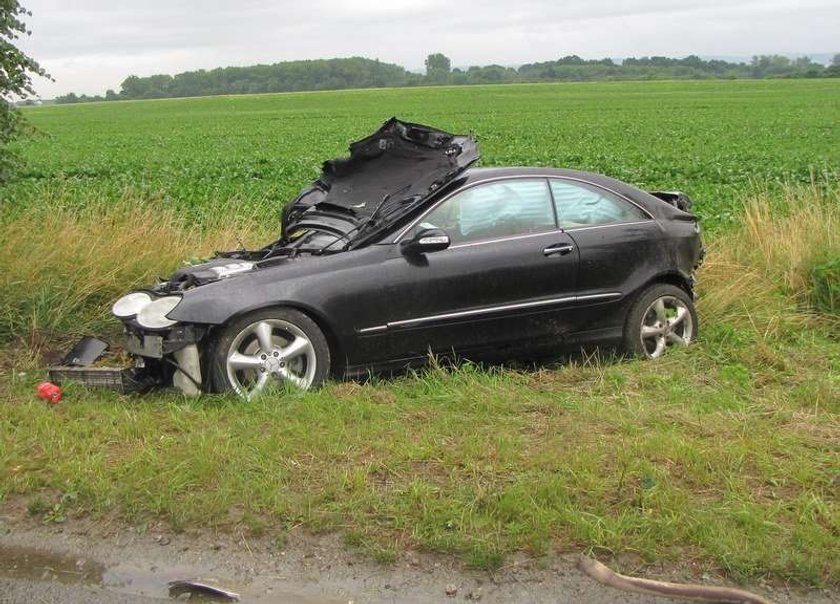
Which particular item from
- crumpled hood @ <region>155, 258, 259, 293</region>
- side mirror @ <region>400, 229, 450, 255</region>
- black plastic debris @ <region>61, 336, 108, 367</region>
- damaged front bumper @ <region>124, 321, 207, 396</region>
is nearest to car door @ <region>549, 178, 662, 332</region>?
side mirror @ <region>400, 229, 450, 255</region>

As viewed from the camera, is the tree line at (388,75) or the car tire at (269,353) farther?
the tree line at (388,75)

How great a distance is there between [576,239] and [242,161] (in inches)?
845

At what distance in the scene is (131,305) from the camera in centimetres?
599

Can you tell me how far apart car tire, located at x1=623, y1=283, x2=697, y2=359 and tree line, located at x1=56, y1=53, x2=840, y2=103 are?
123920mm

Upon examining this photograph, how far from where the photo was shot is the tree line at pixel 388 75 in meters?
128

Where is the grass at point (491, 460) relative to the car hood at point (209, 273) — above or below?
below

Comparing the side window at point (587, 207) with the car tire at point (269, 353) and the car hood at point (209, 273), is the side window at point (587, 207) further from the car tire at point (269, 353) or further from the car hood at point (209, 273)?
the car tire at point (269, 353)

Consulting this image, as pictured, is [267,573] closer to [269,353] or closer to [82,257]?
[269,353]

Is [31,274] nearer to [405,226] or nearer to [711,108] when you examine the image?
[405,226]

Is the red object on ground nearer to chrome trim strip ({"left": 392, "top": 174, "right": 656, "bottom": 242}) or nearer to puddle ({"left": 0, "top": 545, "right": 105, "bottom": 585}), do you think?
Answer: puddle ({"left": 0, "top": 545, "right": 105, "bottom": 585})

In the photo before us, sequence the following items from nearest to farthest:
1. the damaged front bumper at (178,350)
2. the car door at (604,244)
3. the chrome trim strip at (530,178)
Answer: the damaged front bumper at (178,350) → the chrome trim strip at (530,178) → the car door at (604,244)

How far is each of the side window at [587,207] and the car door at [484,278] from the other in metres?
0.09

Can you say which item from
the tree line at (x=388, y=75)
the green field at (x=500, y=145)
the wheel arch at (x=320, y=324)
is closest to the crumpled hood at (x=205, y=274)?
the wheel arch at (x=320, y=324)

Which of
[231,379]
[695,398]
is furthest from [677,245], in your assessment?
[231,379]
